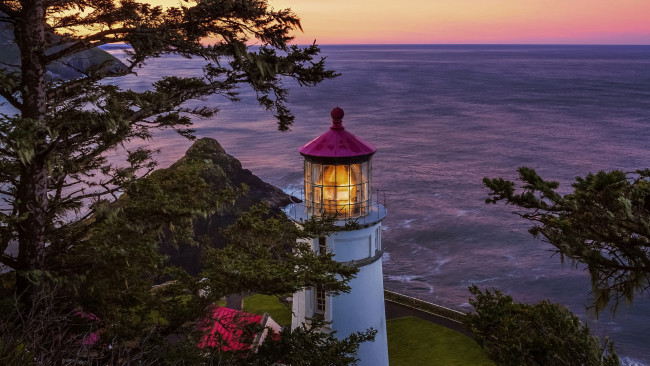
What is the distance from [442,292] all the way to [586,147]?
4433 centimetres

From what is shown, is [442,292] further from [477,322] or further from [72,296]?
[72,296]

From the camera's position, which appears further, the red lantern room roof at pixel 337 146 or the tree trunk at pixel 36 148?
the red lantern room roof at pixel 337 146

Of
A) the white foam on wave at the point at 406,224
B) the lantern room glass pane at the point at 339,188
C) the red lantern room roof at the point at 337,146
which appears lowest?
the white foam on wave at the point at 406,224

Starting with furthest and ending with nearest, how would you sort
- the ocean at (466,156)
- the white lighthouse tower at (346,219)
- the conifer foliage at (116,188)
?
the ocean at (466,156), the white lighthouse tower at (346,219), the conifer foliage at (116,188)

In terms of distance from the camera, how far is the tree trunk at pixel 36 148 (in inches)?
290

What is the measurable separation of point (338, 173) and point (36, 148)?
767cm

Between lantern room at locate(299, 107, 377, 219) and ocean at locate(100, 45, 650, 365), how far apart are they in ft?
20.0

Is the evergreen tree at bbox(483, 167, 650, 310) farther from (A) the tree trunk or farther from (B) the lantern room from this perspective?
→ (B) the lantern room

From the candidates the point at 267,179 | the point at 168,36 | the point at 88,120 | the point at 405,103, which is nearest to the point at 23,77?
the point at 88,120

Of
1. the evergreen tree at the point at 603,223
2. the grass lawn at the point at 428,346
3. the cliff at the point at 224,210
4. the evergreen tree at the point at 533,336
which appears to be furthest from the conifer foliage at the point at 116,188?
the cliff at the point at 224,210

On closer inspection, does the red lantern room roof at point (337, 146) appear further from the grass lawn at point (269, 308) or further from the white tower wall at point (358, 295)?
the grass lawn at point (269, 308)

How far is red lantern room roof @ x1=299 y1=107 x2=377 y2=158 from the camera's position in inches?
508

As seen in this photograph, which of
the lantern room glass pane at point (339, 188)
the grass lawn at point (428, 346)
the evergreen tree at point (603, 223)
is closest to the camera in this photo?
the evergreen tree at point (603, 223)

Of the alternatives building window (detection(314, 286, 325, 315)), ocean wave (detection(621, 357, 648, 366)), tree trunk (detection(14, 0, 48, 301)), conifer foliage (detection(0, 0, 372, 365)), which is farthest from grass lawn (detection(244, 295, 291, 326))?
ocean wave (detection(621, 357, 648, 366))
